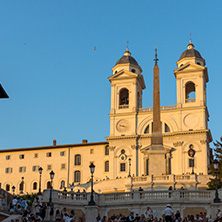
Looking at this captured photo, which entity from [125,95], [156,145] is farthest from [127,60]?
[156,145]

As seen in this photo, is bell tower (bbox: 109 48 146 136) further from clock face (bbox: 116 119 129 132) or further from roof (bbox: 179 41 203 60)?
roof (bbox: 179 41 203 60)

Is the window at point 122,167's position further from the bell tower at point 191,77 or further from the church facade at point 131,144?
the bell tower at point 191,77

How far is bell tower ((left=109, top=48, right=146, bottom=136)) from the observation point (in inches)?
3888

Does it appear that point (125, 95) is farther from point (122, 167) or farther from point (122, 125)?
point (122, 167)

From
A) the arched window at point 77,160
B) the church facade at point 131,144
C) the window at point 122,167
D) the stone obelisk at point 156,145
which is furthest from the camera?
the arched window at point 77,160

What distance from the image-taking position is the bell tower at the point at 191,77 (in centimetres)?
9669

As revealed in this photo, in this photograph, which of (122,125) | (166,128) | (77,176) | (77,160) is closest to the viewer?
(166,128)

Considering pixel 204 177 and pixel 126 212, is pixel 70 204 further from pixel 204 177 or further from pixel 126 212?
pixel 204 177

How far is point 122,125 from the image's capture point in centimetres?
9881

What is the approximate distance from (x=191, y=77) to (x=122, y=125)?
15403 millimetres

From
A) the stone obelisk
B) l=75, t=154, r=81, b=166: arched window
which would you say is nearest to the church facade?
l=75, t=154, r=81, b=166: arched window

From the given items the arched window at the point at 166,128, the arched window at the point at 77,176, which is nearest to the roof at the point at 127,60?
the arched window at the point at 166,128

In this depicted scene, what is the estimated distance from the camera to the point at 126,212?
138 ft

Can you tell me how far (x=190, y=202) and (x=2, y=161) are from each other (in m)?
74.5
